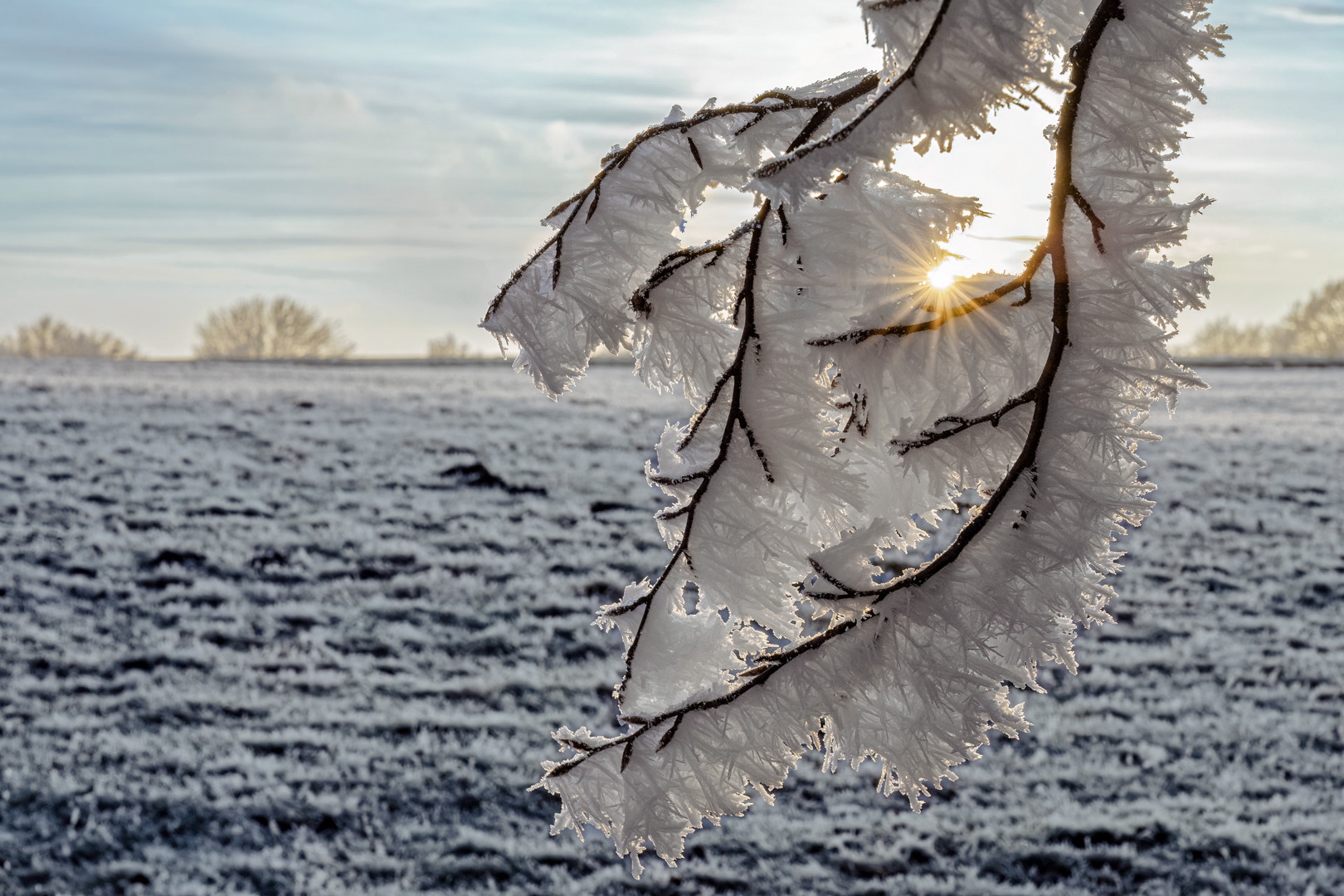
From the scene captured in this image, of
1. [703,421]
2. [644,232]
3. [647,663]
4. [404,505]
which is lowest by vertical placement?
[404,505]

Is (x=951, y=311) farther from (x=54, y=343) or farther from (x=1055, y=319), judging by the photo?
(x=54, y=343)

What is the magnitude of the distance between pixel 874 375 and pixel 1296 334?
39.8 metres

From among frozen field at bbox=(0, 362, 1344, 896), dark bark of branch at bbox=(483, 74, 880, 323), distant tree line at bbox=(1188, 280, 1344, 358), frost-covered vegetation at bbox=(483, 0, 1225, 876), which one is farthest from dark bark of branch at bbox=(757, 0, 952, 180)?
distant tree line at bbox=(1188, 280, 1344, 358)

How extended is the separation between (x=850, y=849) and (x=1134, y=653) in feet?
9.73

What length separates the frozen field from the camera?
4.49 m

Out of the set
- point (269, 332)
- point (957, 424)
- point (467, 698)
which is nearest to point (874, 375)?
point (957, 424)

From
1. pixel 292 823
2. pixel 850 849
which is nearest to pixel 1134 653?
pixel 850 849

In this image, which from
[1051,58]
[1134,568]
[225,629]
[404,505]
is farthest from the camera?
[404,505]

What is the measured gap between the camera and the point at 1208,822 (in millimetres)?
4867

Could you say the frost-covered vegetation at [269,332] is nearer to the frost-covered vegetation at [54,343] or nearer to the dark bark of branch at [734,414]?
the frost-covered vegetation at [54,343]

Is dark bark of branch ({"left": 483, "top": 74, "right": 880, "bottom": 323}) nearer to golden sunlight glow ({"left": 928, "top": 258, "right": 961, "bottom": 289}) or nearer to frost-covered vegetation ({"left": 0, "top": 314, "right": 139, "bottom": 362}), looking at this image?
golden sunlight glow ({"left": 928, "top": 258, "right": 961, "bottom": 289})

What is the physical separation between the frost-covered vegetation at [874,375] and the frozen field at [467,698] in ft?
11.2

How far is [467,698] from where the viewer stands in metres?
5.80

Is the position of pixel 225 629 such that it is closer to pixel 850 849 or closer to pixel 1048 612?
pixel 850 849
